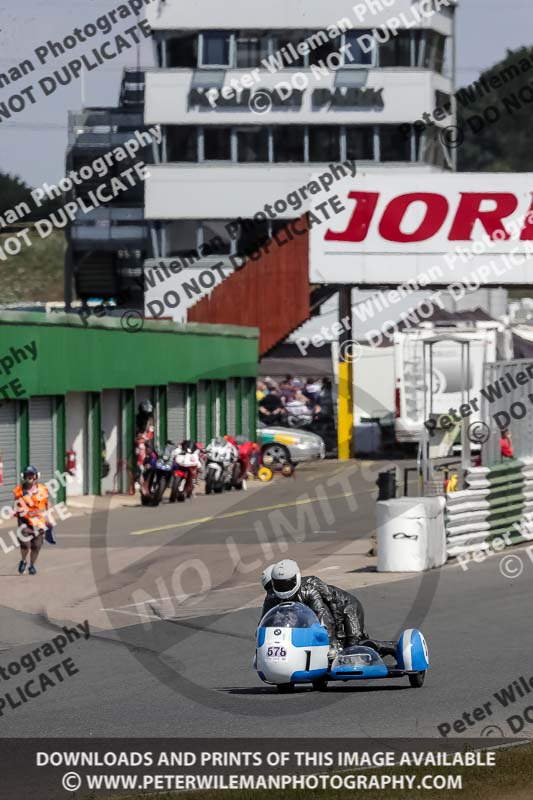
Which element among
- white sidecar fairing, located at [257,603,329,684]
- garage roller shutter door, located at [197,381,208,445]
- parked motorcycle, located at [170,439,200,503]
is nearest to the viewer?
white sidecar fairing, located at [257,603,329,684]

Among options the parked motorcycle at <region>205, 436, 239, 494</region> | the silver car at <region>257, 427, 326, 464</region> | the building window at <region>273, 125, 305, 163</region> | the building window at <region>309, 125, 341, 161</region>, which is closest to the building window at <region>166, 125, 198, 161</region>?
the building window at <region>273, 125, 305, 163</region>

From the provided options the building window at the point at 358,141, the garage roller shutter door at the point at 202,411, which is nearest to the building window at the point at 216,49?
the building window at the point at 358,141

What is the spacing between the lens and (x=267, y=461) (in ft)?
136

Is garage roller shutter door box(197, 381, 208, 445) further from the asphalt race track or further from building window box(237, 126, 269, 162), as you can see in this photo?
building window box(237, 126, 269, 162)

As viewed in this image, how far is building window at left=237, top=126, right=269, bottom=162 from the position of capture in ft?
227

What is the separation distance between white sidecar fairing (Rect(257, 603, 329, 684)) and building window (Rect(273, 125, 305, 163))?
58.9 m

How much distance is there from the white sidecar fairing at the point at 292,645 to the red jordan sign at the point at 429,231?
110 ft

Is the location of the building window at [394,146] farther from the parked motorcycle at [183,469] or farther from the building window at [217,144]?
the parked motorcycle at [183,469]

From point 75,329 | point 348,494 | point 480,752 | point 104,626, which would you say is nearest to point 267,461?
point 348,494

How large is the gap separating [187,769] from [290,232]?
3619 cm

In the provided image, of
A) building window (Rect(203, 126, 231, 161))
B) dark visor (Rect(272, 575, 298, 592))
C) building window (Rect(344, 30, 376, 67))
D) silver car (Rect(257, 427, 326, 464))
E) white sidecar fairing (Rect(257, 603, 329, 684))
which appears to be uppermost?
building window (Rect(344, 30, 376, 67))

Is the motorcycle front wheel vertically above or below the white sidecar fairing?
below

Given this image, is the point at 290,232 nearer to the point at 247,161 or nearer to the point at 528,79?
the point at 247,161

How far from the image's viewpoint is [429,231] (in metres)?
→ 44.5
